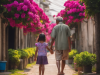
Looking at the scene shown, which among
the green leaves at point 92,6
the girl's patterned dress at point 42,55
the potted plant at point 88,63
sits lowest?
the potted plant at point 88,63

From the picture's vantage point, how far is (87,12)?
7.68 meters

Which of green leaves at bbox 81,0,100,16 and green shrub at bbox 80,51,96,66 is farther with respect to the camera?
green shrub at bbox 80,51,96,66

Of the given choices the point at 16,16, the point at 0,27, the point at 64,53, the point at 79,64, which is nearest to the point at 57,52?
the point at 64,53

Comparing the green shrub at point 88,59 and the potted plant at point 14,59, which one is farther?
the potted plant at point 14,59

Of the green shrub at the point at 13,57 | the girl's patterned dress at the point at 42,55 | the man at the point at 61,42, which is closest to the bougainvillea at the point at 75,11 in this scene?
the green shrub at the point at 13,57

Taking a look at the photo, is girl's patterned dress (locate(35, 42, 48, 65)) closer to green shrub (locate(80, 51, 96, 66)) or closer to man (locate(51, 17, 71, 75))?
man (locate(51, 17, 71, 75))

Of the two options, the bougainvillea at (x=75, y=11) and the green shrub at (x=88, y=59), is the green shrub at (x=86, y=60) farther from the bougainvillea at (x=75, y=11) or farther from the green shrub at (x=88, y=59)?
the bougainvillea at (x=75, y=11)

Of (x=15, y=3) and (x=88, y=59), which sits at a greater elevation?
(x=15, y=3)

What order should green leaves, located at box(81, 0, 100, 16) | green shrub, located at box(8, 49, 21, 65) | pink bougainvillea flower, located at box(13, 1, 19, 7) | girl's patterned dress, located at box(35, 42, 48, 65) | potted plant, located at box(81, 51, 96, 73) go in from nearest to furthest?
girl's patterned dress, located at box(35, 42, 48, 65) < green leaves, located at box(81, 0, 100, 16) < potted plant, located at box(81, 51, 96, 73) < pink bougainvillea flower, located at box(13, 1, 19, 7) < green shrub, located at box(8, 49, 21, 65)

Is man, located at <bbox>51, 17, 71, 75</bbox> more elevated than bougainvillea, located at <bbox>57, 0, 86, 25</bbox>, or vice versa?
bougainvillea, located at <bbox>57, 0, 86, 25</bbox>

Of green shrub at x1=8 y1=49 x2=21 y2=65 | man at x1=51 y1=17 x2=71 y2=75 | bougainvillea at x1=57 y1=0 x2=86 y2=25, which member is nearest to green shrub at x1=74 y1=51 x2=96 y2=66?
man at x1=51 y1=17 x2=71 y2=75

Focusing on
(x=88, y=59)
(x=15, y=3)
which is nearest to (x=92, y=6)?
(x=88, y=59)

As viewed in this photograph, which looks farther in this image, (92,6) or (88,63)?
(88,63)

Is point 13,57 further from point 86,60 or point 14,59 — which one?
point 86,60
